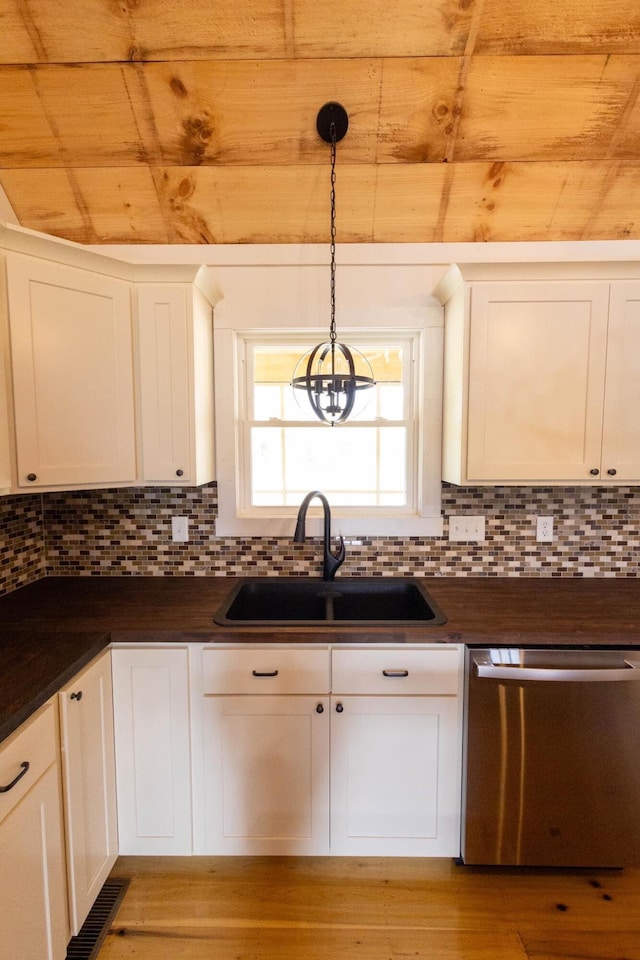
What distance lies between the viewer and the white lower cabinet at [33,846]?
38.8 inches

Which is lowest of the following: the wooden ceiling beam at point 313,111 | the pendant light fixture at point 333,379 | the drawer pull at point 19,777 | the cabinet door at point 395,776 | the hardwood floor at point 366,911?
the hardwood floor at point 366,911

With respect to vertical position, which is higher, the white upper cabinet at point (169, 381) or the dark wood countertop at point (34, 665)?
the white upper cabinet at point (169, 381)

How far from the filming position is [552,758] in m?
1.46

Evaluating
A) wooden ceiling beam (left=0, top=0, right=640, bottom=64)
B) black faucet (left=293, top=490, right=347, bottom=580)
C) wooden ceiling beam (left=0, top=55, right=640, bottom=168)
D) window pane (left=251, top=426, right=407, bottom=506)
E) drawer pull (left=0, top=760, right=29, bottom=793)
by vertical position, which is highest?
wooden ceiling beam (left=0, top=0, right=640, bottom=64)

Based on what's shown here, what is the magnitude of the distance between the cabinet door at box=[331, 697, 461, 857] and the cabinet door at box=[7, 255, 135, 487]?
1257 millimetres

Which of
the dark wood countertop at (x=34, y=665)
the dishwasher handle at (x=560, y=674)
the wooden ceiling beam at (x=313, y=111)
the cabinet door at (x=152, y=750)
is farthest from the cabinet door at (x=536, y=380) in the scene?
the dark wood countertop at (x=34, y=665)

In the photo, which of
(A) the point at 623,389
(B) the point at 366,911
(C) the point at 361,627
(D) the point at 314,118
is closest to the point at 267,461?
(C) the point at 361,627

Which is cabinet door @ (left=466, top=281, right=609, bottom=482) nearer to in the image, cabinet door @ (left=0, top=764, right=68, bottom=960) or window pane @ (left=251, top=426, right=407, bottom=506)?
window pane @ (left=251, top=426, right=407, bottom=506)

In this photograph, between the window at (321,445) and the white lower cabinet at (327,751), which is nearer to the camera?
the white lower cabinet at (327,751)

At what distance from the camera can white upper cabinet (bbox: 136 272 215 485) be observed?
5.60ft

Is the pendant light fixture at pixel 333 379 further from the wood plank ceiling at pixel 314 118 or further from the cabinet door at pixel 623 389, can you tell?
the cabinet door at pixel 623 389

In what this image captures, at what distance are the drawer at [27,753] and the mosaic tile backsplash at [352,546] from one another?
95 centimetres

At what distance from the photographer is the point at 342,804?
1529 millimetres

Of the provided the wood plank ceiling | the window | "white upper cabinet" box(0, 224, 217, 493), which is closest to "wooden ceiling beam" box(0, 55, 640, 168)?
the wood plank ceiling
